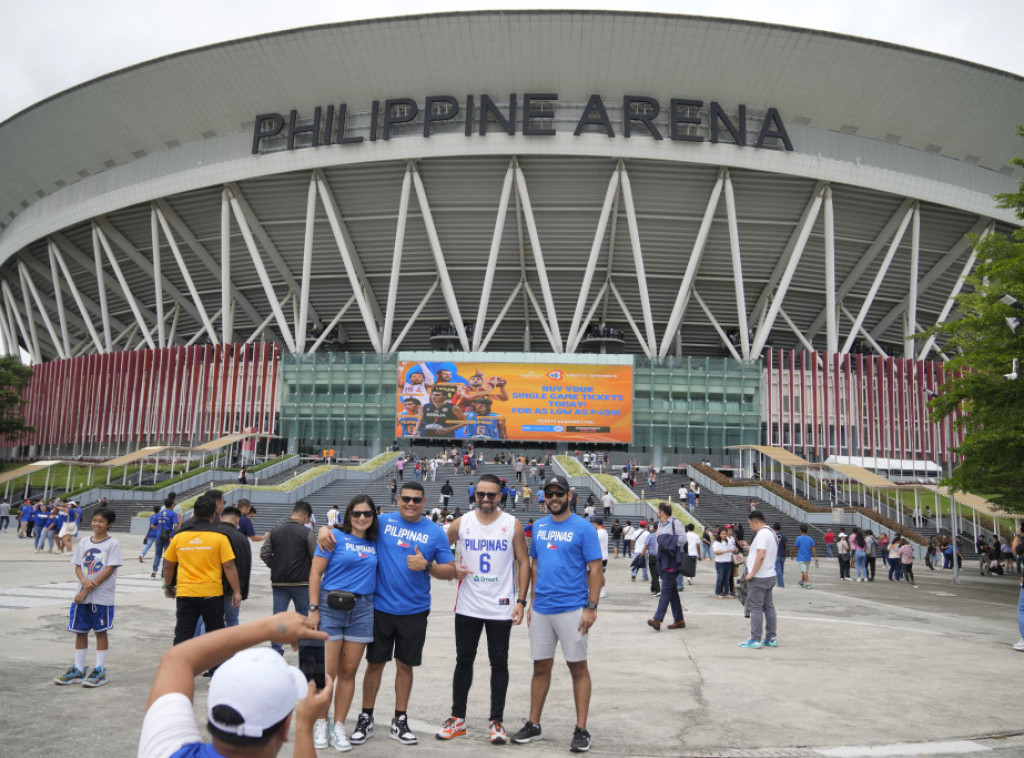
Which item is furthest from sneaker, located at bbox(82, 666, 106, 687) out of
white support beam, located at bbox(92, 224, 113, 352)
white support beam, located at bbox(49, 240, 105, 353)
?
white support beam, located at bbox(49, 240, 105, 353)

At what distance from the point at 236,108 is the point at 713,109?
91.7 feet

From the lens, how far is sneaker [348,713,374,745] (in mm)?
5578

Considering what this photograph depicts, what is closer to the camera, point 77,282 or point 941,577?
point 941,577

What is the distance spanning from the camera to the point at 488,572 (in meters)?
6.21

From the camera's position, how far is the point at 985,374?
1958cm

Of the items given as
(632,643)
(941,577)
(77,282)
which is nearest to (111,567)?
(632,643)

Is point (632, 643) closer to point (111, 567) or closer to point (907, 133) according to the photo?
point (111, 567)

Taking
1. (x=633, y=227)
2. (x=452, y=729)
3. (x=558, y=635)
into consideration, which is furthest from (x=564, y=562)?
(x=633, y=227)

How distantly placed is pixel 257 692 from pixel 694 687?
5949 mm

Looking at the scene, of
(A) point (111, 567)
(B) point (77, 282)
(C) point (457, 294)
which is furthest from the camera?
(B) point (77, 282)

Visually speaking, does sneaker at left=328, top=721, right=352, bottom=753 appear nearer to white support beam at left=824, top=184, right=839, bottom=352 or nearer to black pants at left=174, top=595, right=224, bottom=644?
black pants at left=174, top=595, right=224, bottom=644

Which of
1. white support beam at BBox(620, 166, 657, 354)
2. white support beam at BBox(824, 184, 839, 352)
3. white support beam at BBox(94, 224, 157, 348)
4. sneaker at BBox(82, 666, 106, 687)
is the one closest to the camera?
sneaker at BBox(82, 666, 106, 687)

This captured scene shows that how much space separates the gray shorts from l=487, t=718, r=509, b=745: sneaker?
52 centimetres

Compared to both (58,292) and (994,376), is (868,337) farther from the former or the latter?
(58,292)
